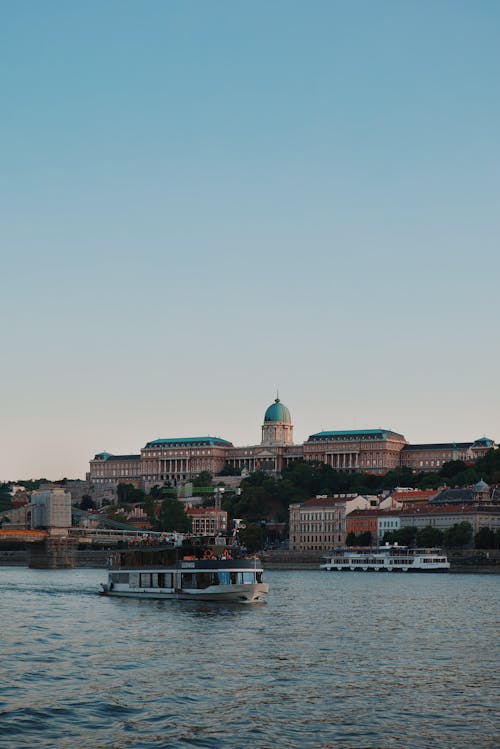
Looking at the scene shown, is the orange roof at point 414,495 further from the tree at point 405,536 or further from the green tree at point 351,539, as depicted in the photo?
the tree at point 405,536

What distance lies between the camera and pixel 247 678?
37875mm

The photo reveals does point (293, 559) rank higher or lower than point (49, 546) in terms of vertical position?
lower

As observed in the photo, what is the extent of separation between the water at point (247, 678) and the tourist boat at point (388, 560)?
66.7 meters

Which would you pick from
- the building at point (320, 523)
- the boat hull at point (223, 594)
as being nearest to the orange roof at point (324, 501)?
the building at point (320, 523)

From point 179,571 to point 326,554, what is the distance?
277ft

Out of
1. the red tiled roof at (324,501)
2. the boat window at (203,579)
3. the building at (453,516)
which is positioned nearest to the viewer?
the boat window at (203,579)

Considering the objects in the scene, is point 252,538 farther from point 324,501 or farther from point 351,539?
point 324,501

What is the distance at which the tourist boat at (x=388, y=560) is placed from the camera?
13225 cm

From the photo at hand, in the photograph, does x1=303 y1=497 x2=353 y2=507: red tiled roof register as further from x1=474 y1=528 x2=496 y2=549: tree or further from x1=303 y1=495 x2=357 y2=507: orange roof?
x1=474 y1=528 x2=496 y2=549: tree

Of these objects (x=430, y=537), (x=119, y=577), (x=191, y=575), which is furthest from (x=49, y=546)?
(x=191, y=575)

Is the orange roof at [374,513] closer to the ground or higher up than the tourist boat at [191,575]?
higher up

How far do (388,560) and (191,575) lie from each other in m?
69.4

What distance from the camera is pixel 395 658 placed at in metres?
42.8

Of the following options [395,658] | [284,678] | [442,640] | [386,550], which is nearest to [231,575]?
[442,640]
